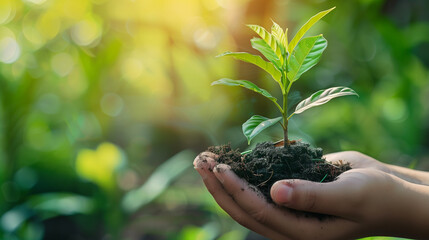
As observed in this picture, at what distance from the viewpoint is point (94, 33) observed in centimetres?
246

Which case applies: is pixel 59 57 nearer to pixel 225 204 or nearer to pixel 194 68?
pixel 194 68

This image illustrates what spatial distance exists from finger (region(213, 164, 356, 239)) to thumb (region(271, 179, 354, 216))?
44 mm

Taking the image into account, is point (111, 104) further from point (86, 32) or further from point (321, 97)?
point (321, 97)

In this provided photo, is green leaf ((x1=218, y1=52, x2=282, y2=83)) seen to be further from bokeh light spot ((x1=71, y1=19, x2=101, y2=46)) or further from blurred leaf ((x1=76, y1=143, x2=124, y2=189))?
bokeh light spot ((x1=71, y1=19, x2=101, y2=46))

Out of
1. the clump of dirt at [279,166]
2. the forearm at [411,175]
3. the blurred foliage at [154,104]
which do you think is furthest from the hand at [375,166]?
the blurred foliage at [154,104]

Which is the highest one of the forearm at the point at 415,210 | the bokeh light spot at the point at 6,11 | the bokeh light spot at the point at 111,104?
the bokeh light spot at the point at 6,11

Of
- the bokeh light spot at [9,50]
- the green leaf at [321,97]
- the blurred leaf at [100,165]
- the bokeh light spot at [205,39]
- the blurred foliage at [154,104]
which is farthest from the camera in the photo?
the bokeh light spot at [205,39]

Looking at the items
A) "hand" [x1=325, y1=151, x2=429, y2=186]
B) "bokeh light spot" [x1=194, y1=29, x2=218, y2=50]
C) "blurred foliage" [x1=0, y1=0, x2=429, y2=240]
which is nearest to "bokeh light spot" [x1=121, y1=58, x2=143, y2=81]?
"blurred foliage" [x1=0, y1=0, x2=429, y2=240]

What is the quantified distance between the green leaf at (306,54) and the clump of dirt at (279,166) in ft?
0.50

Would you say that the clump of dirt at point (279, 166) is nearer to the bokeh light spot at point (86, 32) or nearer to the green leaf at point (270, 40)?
the green leaf at point (270, 40)

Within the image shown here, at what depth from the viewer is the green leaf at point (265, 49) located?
2.52ft

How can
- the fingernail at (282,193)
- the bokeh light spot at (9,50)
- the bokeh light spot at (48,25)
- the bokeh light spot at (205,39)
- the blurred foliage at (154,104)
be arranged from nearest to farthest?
the fingernail at (282,193), the blurred foliage at (154,104), the bokeh light spot at (9,50), the bokeh light spot at (205,39), the bokeh light spot at (48,25)

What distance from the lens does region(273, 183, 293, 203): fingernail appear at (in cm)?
64

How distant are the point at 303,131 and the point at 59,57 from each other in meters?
1.57
